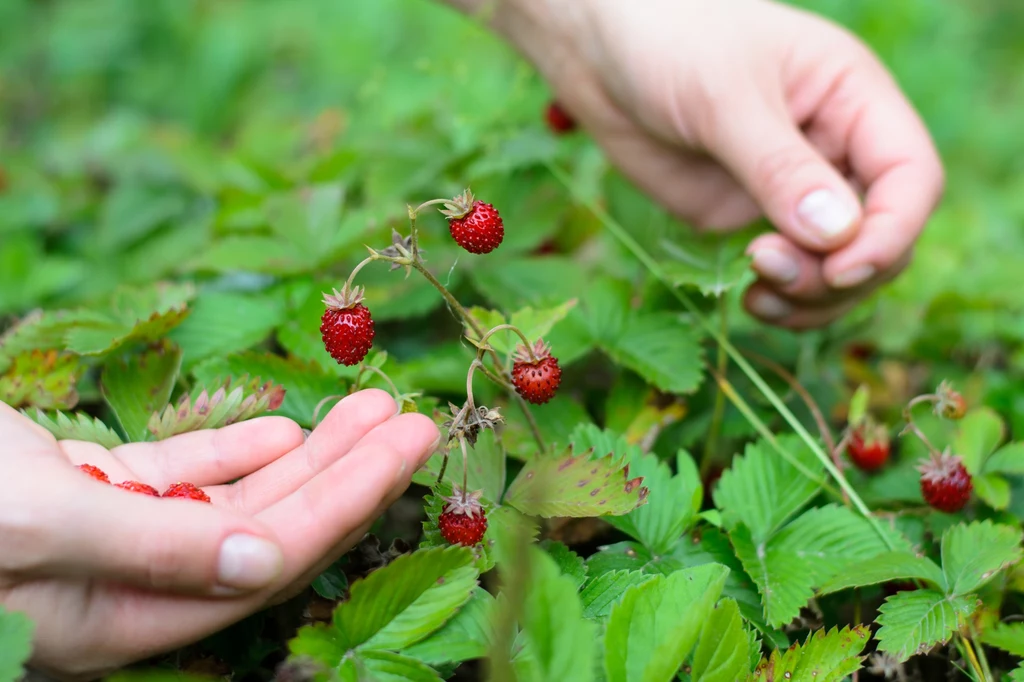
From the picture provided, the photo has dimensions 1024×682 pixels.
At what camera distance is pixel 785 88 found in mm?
1520

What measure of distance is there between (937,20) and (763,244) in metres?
2.61

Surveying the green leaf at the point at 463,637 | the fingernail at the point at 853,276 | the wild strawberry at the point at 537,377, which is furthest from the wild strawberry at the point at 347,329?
the fingernail at the point at 853,276

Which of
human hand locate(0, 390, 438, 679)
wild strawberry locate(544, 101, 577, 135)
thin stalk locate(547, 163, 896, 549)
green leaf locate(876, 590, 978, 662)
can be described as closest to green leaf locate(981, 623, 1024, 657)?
green leaf locate(876, 590, 978, 662)

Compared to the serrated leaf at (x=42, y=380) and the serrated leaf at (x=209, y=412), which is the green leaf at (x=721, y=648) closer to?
the serrated leaf at (x=209, y=412)

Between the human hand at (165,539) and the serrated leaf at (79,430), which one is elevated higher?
the human hand at (165,539)

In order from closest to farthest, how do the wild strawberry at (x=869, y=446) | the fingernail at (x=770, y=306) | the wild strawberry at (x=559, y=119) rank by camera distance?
the wild strawberry at (x=869, y=446)
the fingernail at (x=770, y=306)
the wild strawberry at (x=559, y=119)

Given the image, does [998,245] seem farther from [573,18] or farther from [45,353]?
[45,353]

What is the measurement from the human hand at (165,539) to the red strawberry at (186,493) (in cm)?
3

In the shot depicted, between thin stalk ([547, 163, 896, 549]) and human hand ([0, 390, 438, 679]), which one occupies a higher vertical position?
human hand ([0, 390, 438, 679])

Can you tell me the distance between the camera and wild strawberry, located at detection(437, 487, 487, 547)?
2.70 ft

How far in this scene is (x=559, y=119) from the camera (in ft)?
6.53

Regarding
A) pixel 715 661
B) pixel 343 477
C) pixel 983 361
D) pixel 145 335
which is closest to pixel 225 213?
pixel 145 335

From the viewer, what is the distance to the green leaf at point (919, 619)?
0.87m

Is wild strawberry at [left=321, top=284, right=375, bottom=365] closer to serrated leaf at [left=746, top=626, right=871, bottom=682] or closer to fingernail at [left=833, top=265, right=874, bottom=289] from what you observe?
serrated leaf at [left=746, top=626, right=871, bottom=682]
